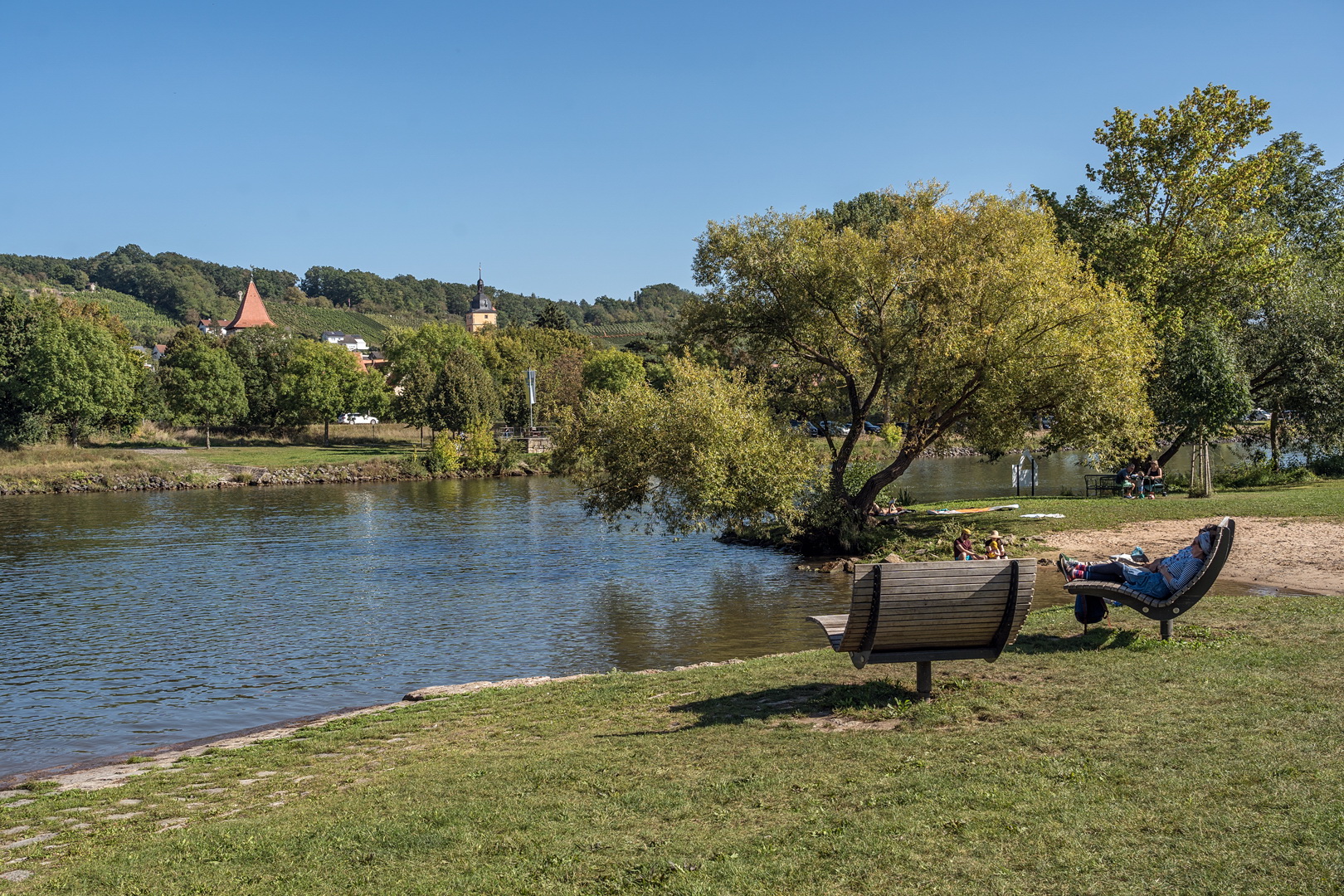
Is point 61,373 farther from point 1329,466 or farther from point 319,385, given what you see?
point 1329,466

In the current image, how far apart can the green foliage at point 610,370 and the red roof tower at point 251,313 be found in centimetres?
9922

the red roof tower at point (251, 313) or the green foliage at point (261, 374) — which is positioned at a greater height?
the red roof tower at point (251, 313)

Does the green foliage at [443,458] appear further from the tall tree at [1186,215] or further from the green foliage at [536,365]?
the tall tree at [1186,215]

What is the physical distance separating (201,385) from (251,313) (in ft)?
345

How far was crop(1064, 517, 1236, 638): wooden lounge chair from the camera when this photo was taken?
10.4 m

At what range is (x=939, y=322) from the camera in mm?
26781

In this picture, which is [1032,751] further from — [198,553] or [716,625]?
[198,553]

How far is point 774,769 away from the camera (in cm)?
756

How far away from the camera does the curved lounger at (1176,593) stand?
1038 cm

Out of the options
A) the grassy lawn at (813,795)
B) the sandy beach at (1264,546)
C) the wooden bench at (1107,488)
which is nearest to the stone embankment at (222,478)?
the wooden bench at (1107,488)

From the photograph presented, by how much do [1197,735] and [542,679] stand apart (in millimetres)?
9247

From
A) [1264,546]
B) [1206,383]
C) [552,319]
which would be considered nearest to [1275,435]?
[1206,383]

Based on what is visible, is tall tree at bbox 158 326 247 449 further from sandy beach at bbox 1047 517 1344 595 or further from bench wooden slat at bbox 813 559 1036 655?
bench wooden slat at bbox 813 559 1036 655

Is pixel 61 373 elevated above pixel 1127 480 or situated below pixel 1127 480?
above
